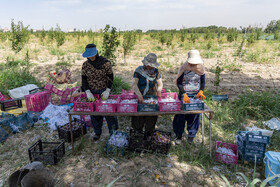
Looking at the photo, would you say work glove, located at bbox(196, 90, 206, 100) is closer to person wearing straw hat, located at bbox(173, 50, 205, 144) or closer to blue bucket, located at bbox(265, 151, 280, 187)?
person wearing straw hat, located at bbox(173, 50, 205, 144)

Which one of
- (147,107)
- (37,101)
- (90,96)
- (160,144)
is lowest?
(160,144)

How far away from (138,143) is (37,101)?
10.5 feet

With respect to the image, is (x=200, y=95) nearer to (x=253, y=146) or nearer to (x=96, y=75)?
(x=253, y=146)

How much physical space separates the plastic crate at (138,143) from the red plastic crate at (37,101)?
304 cm

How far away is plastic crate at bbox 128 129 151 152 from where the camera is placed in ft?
11.2

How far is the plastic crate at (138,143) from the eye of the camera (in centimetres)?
340

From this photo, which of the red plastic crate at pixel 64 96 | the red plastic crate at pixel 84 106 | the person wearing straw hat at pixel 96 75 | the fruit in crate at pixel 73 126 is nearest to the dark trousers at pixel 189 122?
the person wearing straw hat at pixel 96 75

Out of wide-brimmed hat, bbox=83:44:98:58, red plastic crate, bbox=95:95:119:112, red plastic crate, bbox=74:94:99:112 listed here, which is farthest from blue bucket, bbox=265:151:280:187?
wide-brimmed hat, bbox=83:44:98:58

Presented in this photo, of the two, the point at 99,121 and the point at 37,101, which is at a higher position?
the point at 37,101

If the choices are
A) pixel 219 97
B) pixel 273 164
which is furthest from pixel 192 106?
pixel 219 97

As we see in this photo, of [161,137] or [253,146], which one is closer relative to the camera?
[253,146]

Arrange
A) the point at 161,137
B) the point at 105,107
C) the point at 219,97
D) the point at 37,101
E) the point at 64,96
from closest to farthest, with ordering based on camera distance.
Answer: the point at 105,107, the point at 161,137, the point at 37,101, the point at 64,96, the point at 219,97

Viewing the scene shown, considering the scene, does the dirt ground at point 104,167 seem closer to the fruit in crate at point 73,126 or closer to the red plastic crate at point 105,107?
the fruit in crate at point 73,126

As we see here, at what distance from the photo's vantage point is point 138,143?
11.2ft
